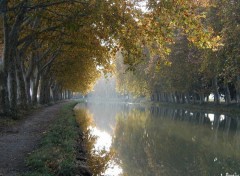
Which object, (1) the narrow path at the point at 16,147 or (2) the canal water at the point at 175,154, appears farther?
(2) the canal water at the point at 175,154

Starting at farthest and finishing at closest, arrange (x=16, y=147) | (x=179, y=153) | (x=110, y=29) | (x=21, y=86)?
(x=21, y=86), (x=110, y=29), (x=179, y=153), (x=16, y=147)

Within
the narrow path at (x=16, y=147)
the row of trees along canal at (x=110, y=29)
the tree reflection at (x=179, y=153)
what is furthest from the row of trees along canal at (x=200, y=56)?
the narrow path at (x=16, y=147)

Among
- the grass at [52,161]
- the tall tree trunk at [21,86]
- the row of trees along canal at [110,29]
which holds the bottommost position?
the grass at [52,161]

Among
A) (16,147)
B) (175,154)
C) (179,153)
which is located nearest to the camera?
(16,147)

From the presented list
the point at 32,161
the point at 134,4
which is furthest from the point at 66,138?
the point at 134,4

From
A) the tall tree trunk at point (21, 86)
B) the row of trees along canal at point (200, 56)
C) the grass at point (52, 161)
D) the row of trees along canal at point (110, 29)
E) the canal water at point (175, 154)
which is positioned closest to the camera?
the grass at point (52, 161)

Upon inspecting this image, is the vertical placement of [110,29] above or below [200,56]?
below

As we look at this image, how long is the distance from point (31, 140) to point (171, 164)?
6.61m

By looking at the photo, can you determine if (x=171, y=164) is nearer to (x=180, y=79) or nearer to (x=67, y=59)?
(x=67, y=59)

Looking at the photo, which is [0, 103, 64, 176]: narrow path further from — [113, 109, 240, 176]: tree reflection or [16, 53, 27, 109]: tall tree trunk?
[16, 53, 27, 109]: tall tree trunk

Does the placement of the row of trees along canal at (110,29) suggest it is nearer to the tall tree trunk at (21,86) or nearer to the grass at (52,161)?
the tall tree trunk at (21,86)

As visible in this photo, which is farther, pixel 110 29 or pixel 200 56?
pixel 200 56

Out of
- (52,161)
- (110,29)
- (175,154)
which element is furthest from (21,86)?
(52,161)

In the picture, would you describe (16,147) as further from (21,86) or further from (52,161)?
(21,86)
